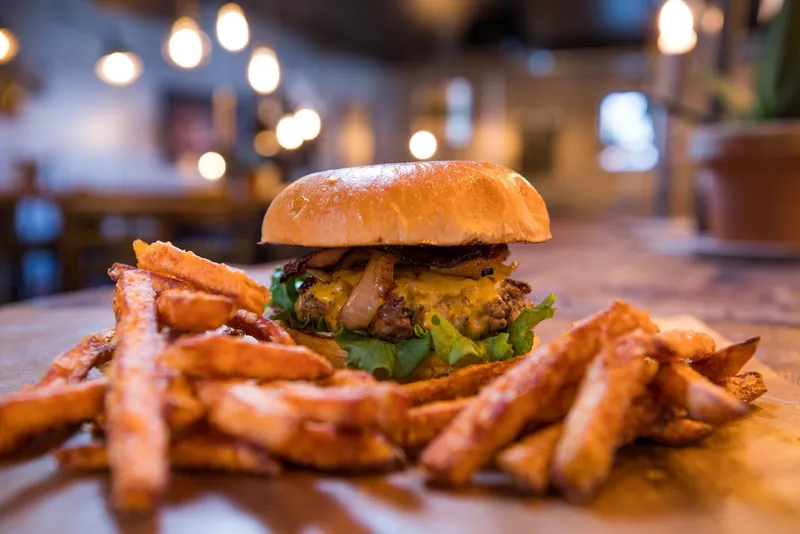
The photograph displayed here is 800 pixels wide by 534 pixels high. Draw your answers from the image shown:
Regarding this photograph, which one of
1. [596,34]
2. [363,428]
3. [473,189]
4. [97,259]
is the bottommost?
[97,259]

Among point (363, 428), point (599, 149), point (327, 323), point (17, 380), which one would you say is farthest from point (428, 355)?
point (599, 149)

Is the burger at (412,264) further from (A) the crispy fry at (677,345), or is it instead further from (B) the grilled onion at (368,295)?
(A) the crispy fry at (677,345)

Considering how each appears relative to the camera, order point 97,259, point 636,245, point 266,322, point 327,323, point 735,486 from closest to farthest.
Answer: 1. point 735,486
2. point 266,322
3. point 327,323
4. point 636,245
5. point 97,259

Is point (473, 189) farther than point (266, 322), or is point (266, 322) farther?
point (473, 189)

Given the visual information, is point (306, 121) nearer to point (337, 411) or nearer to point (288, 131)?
point (288, 131)

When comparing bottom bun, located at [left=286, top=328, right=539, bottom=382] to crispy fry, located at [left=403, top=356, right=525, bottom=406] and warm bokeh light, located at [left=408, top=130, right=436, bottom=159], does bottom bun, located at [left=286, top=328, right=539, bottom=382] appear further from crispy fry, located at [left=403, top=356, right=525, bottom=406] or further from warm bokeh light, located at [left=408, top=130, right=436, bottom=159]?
warm bokeh light, located at [left=408, top=130, right=436, bottom=159]

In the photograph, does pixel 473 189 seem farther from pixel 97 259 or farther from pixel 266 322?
pixel 97 259

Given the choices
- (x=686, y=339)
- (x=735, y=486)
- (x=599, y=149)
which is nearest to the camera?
(x=735, y=486)

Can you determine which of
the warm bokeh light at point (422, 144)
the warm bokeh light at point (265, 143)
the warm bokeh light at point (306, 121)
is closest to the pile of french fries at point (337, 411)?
the warm bokeh light at point (306, 121)
